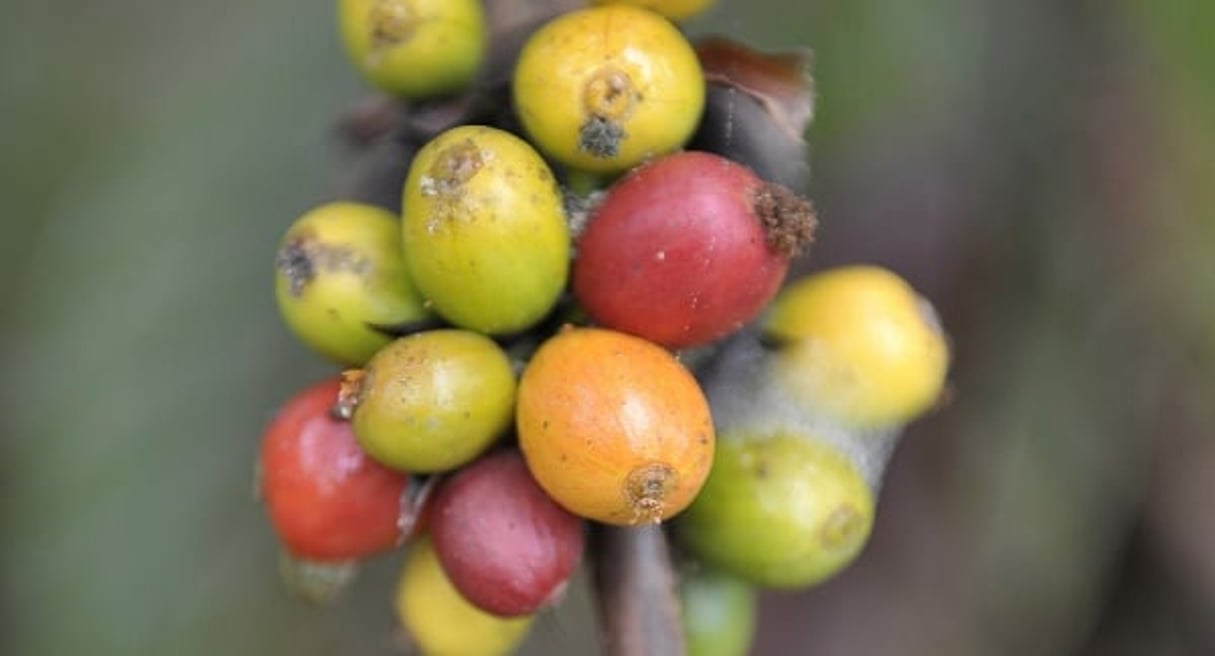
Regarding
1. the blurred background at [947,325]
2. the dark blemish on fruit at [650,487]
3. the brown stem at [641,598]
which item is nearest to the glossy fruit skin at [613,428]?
the dark blemish on fruit at [650,487]

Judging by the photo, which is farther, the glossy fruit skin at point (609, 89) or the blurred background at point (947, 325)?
the blurred background at point (947, 325)

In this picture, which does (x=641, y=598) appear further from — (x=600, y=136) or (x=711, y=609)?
(x=600, y=136)

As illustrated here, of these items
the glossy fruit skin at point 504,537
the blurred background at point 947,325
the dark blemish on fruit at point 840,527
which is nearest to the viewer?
the glossy fruit skin at point 504,537

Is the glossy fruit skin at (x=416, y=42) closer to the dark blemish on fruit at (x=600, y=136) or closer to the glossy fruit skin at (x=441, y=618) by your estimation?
the dark blemish on fruit at (x=600, y=136)

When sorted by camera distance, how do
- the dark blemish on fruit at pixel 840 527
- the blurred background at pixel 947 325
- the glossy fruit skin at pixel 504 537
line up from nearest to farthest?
1. the glossy fruit skin at pixel 504 537
2. the dark blemish on fruit at pixel 840 527
3. the blurred background at pixel 947 325

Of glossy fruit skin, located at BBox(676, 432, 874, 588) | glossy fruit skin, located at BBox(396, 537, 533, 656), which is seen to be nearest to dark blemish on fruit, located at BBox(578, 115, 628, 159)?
glossy fruit skin, located at BBox(676, 432, 874, 588)

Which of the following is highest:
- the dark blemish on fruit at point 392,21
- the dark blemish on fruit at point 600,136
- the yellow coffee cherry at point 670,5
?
the yellow coffee cherry at point 670,5

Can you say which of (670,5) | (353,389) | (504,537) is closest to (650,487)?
(504,537)
